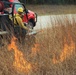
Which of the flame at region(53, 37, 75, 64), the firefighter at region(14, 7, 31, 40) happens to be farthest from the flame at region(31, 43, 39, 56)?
the firefighter at region(14, 7, 31, 40)

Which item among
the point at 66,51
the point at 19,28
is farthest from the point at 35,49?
the point at 19,28

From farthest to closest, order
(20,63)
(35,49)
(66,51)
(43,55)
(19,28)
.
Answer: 1. (19,28)
2. (66,51)
3. (35,49)
4. (43,55)
5. (20,63)

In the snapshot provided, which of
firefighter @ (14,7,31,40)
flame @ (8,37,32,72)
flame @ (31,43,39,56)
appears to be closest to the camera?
flame @ (8,37,32,72)

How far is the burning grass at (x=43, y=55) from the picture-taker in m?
7.27

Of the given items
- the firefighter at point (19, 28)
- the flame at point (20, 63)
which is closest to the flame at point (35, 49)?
the flame at point (20, 63)

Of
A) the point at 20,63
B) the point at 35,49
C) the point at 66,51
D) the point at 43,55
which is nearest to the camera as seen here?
the point at 20,63

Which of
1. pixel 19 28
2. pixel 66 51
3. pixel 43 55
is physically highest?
Answer: pixel 43 55

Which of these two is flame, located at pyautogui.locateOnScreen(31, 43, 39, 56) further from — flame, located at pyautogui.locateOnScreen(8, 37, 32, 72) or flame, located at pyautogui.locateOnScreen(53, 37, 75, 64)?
flame, located at pyautogui.locateOnScreen(53, 37, 75, 64)

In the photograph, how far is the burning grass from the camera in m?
7.27

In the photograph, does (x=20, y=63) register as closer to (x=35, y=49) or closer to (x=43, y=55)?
(x=43, y=55)

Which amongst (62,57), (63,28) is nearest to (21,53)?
(62,57)

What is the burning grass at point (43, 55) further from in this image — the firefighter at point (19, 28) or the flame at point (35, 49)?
the firefighter at point (19, 28)

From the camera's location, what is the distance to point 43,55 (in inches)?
304

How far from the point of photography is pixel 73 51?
8219 millimetres
